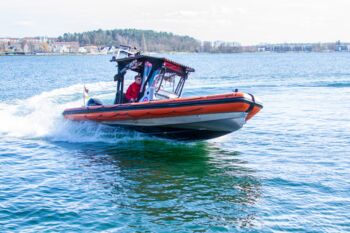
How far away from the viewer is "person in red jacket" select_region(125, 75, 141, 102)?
51.2ft

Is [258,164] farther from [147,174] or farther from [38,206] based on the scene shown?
[38,206]

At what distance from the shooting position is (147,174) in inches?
498

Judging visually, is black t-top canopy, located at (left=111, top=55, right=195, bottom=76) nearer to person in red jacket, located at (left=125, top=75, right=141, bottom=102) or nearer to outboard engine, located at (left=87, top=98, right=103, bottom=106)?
person in red jacket, located at (left=125, top=75, right=141, bottom=102)

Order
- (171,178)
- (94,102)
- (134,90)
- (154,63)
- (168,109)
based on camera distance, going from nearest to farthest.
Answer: (171,178)
(168,109)
(154,63)
(134,90)
(94,102)

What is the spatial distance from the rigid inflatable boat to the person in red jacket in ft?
0.49

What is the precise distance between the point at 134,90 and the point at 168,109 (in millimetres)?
1809

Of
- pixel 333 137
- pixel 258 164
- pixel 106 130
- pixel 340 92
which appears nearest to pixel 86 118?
pixel 106 130

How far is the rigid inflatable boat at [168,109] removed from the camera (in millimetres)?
13727

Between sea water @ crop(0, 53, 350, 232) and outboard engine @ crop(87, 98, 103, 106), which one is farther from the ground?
outboard engine @ crop(87, 98, 103, 106)

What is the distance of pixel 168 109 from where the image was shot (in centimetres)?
1437

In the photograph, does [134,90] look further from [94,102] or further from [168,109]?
[94,102]

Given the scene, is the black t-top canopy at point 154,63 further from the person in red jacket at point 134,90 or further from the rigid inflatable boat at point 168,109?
the person in red jacket at point 134,90

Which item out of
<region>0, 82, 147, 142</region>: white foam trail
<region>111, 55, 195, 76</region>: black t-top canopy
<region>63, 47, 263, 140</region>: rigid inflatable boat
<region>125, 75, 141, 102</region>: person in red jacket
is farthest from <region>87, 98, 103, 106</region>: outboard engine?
<region>125, 75, 141, 102</region>: person in red jacket

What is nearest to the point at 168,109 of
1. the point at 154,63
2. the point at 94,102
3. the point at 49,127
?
the point at 154,63
